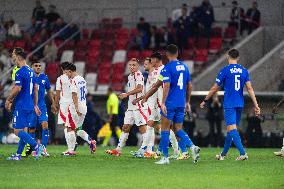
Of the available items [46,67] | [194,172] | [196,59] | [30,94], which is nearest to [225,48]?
[196,59]

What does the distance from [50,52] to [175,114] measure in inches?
788

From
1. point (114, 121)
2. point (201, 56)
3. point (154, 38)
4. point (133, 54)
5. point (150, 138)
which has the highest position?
point (154, 38)

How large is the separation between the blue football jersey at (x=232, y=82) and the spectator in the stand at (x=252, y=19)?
16.7 metres

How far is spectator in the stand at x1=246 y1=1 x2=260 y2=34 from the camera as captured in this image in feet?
118

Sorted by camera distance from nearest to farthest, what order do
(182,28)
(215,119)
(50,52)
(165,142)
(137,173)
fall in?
(137,173) → (165,142) → (215,119) → (182,28) → (50,52)

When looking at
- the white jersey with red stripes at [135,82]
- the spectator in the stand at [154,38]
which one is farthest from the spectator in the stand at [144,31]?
the white jersey with red stripes at [135,82]

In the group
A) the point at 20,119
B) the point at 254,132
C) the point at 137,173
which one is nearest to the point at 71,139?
the point at 20,119

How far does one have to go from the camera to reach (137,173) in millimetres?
15781

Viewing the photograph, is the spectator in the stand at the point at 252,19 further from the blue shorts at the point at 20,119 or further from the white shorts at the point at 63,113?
the blue shorts at the point at 20,119

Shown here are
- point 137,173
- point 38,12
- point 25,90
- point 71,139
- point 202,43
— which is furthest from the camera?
point 38,12

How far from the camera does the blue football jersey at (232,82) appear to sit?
1931 cm

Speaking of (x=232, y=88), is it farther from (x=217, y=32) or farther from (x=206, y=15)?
(x=217, y=32)

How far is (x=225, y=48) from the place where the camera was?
1404 inches

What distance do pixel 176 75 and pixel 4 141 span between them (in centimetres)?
1687
